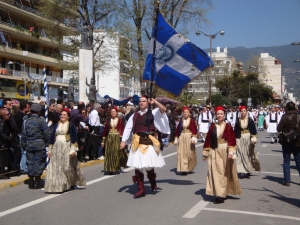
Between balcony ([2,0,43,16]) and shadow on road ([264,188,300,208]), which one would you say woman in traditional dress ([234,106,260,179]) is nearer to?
shadow on road ([264,188,300,208])

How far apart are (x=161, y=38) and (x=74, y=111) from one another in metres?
5.32

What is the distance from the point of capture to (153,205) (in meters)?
7.87

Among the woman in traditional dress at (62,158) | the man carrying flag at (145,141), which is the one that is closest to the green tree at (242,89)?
the woman in traditional dress at (62,158)

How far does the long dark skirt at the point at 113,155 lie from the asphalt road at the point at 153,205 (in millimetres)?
758

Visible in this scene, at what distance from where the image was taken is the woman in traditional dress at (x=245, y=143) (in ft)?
37.6

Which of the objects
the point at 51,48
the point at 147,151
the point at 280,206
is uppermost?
the point at 51,48

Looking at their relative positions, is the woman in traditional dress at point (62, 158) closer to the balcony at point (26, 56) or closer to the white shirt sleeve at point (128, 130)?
the white shirt sleeve at point (128, 130)

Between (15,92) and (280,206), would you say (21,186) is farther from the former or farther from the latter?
(15,92)

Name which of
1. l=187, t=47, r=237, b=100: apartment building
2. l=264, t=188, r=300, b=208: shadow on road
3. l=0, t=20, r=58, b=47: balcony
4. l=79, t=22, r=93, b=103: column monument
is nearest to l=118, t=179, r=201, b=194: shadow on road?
l=264, t=188, r=300, b=208: shadow on road

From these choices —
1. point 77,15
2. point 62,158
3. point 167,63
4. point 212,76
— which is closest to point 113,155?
point 62,158

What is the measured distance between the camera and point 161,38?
9234 millimetres

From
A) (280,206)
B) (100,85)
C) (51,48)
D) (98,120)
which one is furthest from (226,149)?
(100,85)

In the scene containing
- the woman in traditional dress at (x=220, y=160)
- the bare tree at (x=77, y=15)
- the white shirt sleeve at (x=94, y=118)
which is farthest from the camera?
the bare tree at (x=77, y=15)

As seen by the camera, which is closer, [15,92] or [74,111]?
[74,111]
